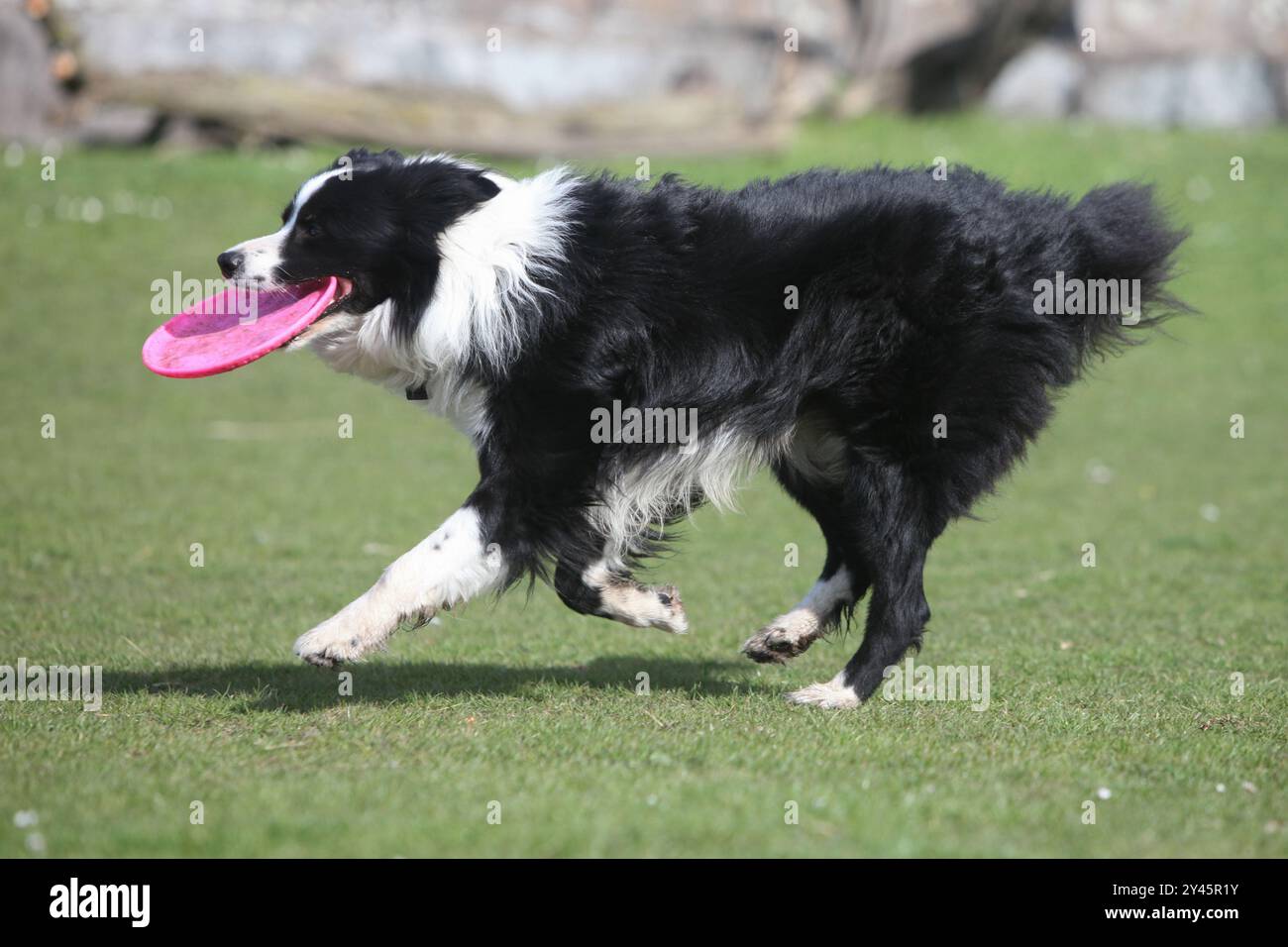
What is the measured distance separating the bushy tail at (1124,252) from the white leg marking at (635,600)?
7.05 feet

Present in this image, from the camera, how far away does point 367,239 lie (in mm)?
5871

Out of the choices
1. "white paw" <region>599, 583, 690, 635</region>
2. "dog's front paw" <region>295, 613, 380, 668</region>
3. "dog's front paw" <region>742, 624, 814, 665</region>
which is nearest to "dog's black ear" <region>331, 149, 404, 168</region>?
"dog's front paw" <region>295, 613, 380, 668</region>

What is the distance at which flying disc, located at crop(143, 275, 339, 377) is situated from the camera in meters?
5.86

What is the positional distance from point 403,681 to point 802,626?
6.02 ft

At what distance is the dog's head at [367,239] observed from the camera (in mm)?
5848

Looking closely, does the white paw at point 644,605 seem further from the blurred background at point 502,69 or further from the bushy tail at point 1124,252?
the blurred background at point 502,69

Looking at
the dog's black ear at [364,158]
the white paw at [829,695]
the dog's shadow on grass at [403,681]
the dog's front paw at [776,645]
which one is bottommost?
the white paw at [829,695]

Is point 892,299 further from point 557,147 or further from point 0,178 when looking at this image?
point 0,178

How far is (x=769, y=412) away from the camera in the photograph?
6.19 m

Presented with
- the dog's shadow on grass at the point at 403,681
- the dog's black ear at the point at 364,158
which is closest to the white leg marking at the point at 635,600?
the dog's shadow on grass at the point at 403,681

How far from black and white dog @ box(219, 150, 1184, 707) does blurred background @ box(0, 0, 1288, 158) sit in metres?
12.0

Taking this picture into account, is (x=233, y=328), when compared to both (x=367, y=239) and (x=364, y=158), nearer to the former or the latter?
(x=367, y=239)

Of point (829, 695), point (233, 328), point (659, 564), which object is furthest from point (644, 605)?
point (233, 328)
